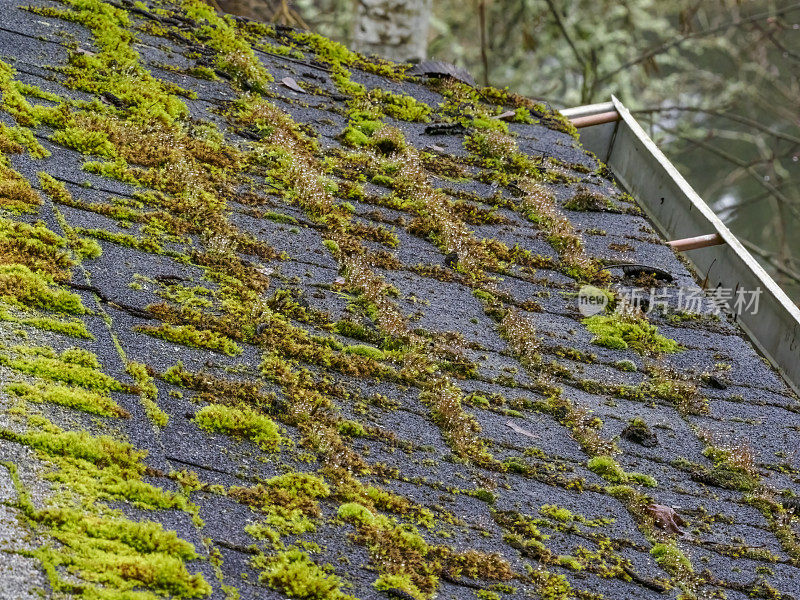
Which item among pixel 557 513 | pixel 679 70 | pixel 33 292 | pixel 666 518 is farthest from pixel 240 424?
pixel 679 70

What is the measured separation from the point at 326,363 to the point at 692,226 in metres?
4.40

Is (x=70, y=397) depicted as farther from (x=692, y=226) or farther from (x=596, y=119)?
(x=596, y=119)

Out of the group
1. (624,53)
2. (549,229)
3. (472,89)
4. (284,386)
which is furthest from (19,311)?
(624,53)

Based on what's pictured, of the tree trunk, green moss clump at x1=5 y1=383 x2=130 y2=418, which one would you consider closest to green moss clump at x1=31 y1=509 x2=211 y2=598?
green moss clump at x1=5 y1=383 x2=130 y2=418

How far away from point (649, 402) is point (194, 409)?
248 cm

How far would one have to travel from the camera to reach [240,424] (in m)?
3.30

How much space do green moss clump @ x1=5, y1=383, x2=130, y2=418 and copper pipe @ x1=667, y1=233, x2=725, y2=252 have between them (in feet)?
15.9

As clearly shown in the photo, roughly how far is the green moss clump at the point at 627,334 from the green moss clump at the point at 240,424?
230 cm

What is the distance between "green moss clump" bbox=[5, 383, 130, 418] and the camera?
294 cm

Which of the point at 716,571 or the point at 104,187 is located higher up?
the point at 104,187

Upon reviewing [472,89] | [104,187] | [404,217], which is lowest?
[104,187]

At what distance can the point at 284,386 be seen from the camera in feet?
12.1

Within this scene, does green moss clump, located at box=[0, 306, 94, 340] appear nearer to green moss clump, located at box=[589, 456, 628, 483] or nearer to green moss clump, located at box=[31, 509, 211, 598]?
green moss clump, located at box=[31, 509, 211, 598]

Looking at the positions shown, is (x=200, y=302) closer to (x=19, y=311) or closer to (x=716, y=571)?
(x=19, y=311)
